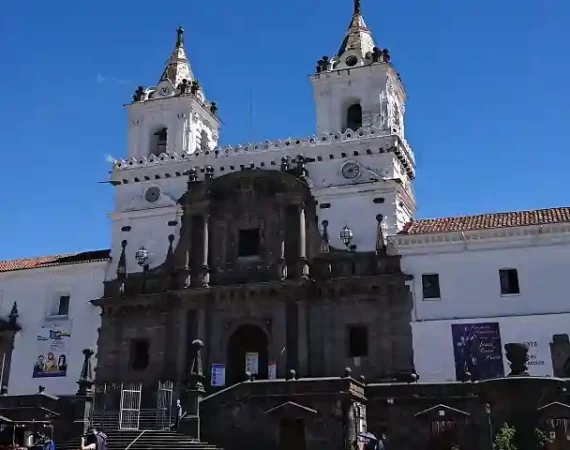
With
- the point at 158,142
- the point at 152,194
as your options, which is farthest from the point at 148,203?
the point at 158,142

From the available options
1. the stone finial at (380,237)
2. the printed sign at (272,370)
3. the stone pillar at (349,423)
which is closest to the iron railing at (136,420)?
the printed sign at (272,370)

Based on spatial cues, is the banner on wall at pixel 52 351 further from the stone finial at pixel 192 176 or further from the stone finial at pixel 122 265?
the stone finial at pixel 192 176

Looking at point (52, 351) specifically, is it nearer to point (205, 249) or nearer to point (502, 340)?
point (205, 249)

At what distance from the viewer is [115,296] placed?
132ft

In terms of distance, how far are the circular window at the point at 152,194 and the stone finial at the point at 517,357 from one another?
20998mm

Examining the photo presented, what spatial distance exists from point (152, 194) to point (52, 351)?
1006 cm

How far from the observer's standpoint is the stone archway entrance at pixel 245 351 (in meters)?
37.6

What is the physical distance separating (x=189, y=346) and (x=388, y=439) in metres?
11.6

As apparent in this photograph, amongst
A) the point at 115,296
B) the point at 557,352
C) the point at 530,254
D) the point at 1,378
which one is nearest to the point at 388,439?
the point at 557,352

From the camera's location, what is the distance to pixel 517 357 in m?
29.6

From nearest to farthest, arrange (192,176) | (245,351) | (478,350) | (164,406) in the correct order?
(164,406)
(478,350)
(245,351)
(192,176)

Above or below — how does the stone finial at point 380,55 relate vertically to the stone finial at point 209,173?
above

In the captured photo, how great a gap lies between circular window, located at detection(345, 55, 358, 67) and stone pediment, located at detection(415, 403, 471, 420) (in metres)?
19.6

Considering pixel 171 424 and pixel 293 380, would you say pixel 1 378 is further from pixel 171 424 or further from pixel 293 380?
pixel 293 380
